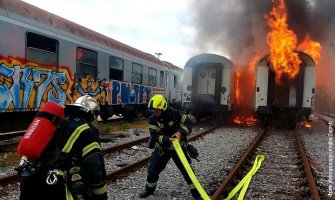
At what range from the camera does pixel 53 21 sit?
1133 cm

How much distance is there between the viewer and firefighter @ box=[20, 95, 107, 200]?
2730mm

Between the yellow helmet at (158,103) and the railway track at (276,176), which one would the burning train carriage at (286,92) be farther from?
the yellow helmet at (158,103)

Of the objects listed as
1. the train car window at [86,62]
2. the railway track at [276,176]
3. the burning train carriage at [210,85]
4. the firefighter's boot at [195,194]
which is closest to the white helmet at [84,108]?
the firefighter's boot at [195,194]

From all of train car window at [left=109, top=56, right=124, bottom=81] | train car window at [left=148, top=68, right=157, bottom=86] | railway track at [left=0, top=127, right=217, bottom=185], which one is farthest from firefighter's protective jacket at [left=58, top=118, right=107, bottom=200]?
train car window at [left=148, top=68, right=157, bottom=86]

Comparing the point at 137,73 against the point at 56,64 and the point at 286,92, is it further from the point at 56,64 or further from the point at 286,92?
the point at 56,64

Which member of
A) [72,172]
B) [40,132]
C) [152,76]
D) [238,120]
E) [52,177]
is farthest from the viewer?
[238,120]

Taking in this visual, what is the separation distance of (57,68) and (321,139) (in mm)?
9718

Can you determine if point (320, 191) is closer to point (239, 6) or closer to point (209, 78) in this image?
point (209, 78)

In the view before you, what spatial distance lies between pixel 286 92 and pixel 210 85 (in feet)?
11.4

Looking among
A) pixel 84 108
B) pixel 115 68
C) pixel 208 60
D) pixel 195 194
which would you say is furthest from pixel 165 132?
pixel 208 60

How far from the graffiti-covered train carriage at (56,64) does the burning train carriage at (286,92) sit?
570 centimetres

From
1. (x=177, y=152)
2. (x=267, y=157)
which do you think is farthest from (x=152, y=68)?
(x=177, y=152)

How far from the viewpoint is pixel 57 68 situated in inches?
444

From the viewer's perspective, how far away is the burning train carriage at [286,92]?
16500 mm
